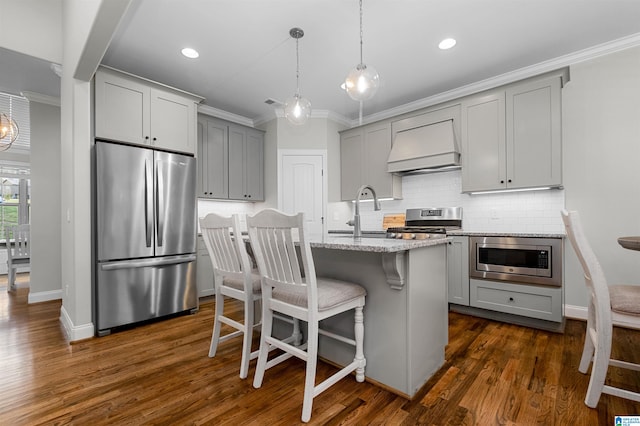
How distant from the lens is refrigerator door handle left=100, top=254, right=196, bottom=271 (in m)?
2.81

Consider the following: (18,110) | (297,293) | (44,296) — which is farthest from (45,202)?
(297,293)

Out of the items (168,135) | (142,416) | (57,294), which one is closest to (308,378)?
(142,416)

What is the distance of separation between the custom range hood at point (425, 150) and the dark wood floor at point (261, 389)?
2.04 m

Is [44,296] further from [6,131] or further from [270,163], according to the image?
[270,163]

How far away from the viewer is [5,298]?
4074 millimetres

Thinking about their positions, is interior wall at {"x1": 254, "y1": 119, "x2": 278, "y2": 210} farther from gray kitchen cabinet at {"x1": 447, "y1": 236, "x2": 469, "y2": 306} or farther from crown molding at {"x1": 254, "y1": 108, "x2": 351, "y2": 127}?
gray kitchen cabinet at {"x1": 447, "y1": 236, "x2": 469, "y2": 306}

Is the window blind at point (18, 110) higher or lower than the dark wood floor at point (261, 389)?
higher

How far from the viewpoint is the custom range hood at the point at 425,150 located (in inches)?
144

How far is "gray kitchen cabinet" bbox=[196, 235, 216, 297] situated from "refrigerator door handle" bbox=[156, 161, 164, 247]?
840mm

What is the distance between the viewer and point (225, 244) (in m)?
2.04

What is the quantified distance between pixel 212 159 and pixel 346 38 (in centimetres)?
247

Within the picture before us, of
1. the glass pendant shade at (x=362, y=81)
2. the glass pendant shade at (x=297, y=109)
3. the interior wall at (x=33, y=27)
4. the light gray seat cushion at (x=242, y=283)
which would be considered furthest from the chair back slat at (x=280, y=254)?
the interior wall at (x=33, y=27)

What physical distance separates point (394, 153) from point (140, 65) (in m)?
→ 3.21

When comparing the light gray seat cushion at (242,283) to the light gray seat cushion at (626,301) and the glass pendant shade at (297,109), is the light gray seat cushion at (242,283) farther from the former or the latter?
the light gray seat cushion at (626,301)
